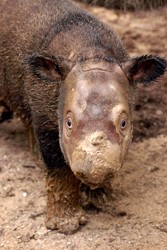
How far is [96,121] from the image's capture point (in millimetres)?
4176

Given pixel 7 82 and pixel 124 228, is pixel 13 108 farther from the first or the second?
pixel 124 228

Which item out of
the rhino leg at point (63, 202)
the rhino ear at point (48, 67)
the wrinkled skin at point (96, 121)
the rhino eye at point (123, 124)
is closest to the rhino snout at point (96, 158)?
the wrinkled skin at point (96, 121)

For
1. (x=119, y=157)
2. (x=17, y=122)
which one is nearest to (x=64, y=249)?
(x=119, y=157)

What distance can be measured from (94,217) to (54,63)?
1.32 meters

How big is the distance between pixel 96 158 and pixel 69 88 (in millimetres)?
644

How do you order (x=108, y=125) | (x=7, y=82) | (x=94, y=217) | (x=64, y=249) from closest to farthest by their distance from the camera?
(x=108, y=125) → (x=64, y=249) → (x=94, y=217) → (x=7, y=82)

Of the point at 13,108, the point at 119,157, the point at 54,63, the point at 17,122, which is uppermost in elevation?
the point at 54,63

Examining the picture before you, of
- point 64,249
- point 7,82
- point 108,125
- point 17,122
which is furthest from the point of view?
point 17,122

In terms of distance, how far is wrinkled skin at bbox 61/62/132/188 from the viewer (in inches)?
161

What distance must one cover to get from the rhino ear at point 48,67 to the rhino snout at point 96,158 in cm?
69

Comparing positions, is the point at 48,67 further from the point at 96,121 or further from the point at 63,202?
the point at 63,202

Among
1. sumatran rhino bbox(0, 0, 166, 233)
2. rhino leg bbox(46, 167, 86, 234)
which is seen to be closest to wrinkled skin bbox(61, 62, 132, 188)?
sumatran rhino bbox(0, 0, 166, 233)

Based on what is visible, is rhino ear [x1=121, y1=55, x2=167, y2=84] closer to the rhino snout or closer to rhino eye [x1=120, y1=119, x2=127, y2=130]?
rhino eye [x1=120, y1=119, x2=127, y2=130]

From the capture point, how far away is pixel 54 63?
4621mm
